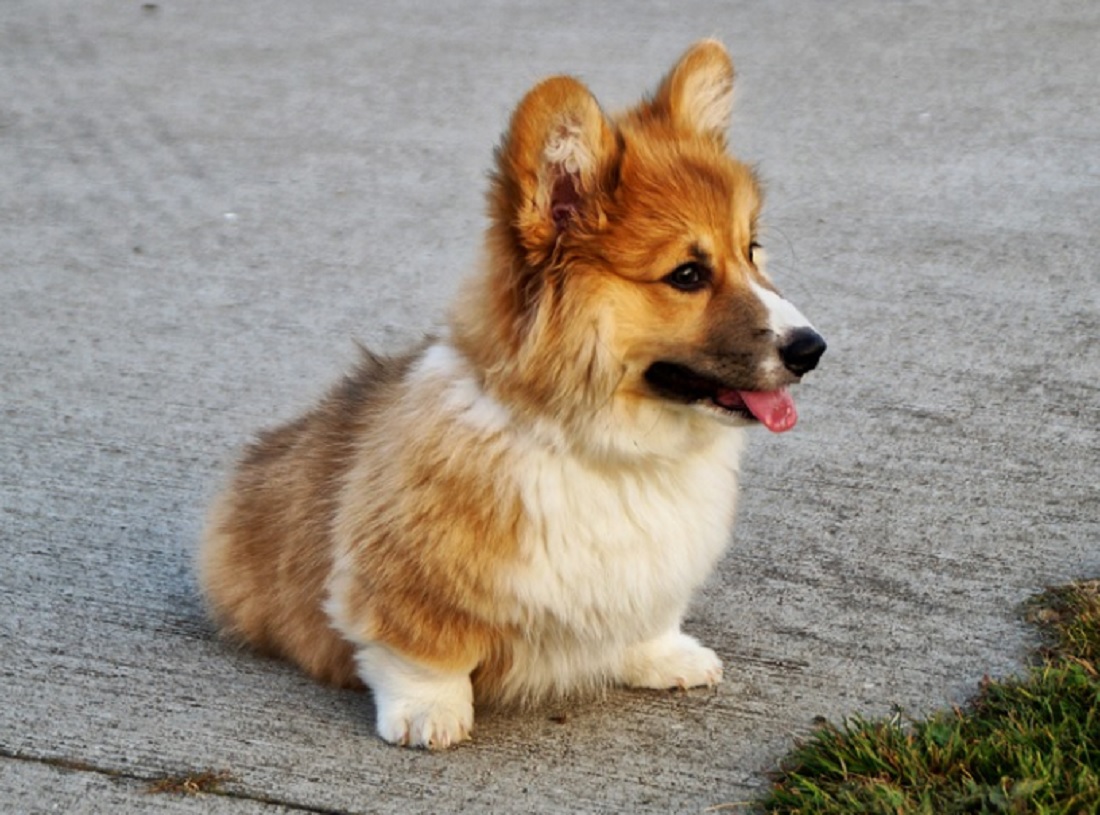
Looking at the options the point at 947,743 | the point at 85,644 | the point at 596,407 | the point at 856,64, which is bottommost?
the point at 85,644

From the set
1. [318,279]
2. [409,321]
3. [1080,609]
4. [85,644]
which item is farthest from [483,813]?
[318,279]

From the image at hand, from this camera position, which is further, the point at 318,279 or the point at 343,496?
the point at 318,279

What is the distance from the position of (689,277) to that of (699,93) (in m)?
0.60

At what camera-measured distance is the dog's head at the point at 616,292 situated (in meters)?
3.37

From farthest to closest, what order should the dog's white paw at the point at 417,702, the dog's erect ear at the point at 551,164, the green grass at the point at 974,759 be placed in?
the dog's white paw at the point at 417,702
the dog's erect ear at the point at 551,164
the green grass at the point at 974,759

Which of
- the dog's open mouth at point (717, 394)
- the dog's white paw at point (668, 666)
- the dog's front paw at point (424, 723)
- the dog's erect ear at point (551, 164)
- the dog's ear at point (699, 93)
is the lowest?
the dog's front paw at point (424, 723)

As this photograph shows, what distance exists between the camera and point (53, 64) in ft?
30.9

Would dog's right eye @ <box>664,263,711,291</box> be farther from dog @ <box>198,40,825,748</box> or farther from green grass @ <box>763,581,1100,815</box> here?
green grass @ <box>763,581,1100,815</box>

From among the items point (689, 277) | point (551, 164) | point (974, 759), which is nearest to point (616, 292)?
point (689, 277)

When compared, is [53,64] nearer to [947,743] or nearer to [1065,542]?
[1065,542]

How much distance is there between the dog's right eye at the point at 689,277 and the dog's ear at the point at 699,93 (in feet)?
1.50

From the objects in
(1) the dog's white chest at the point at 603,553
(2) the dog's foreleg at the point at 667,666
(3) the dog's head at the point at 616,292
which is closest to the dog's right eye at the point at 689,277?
(3) the dog's head at the point at 616,292

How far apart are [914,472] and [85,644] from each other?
8.37 ft

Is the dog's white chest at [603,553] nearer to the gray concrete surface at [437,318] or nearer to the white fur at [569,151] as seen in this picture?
the gray concrete surface at [437,318]
